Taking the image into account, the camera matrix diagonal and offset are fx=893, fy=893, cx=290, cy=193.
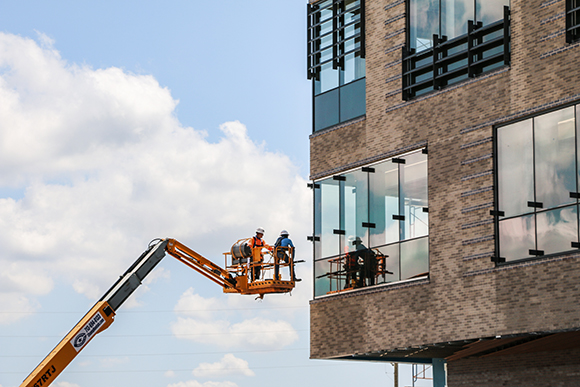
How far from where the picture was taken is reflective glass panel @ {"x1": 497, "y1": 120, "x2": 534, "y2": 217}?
21.0 m

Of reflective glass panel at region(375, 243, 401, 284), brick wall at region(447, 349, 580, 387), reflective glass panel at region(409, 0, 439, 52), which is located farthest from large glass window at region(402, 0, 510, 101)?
brick wall at region(447, 349, 580, 387)

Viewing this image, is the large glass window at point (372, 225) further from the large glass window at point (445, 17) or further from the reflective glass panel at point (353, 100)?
the large glass window at point (445, 17)

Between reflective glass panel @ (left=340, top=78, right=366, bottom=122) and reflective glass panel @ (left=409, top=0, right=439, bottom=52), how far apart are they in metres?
2.30

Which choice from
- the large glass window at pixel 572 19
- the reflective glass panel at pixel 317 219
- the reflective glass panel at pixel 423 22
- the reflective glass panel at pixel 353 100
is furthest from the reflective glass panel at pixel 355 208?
the large glass window at pixel 572 19

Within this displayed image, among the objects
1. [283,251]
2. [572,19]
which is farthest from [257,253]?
[572,19]

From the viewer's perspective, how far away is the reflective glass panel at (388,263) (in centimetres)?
2449

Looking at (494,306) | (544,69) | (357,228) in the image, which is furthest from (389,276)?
(544,69)

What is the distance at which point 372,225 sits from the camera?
25.5 meters

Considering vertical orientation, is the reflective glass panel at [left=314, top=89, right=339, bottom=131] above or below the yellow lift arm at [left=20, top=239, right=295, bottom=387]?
above

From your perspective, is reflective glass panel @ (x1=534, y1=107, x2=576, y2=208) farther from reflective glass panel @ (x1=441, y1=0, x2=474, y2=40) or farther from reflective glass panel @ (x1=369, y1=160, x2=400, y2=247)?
reflective glass panel @ (x1=369, y1=160, x2=400, y2=247)

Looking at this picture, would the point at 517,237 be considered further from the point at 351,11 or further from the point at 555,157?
the point at 351,11

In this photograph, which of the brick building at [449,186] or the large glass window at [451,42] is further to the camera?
the large glass window at [451,42]

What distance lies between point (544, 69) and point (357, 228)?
7.62 m

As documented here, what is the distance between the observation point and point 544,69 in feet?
68.3
